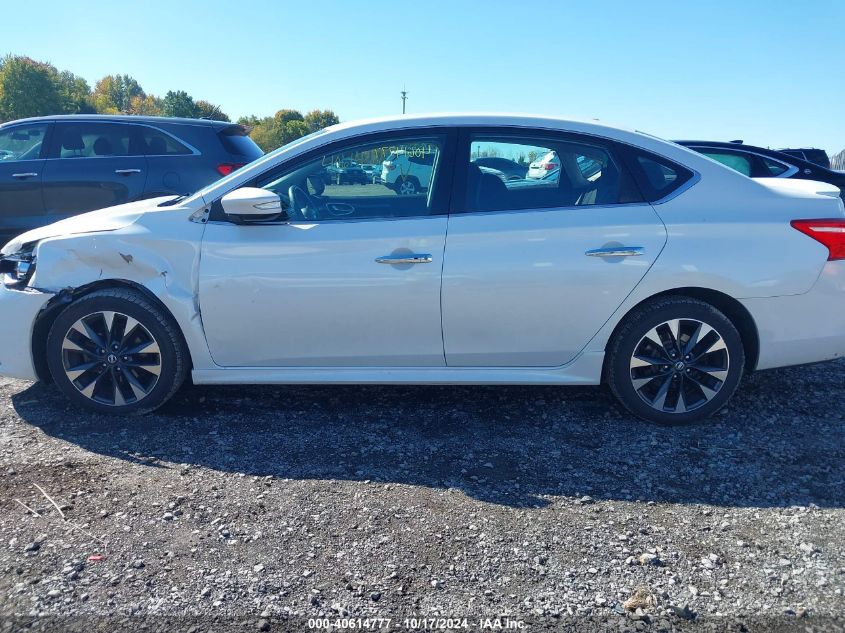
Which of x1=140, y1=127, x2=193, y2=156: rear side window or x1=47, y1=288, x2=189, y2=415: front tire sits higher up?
x1=140, y1=127, x2=193, y2=156: rear side window

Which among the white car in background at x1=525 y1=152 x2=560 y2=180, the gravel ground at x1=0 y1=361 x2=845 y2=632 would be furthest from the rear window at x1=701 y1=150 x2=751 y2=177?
the white car in background at x1=525 y1=152 x2=560 y2=180

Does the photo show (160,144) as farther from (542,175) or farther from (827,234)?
(827,234)

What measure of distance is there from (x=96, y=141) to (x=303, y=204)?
16.0 ft

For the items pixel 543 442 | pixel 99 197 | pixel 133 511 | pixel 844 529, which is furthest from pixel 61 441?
pixel 99 197

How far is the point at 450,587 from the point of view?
7.97 feet

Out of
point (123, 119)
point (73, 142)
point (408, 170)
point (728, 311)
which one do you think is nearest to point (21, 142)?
point (73, 142)

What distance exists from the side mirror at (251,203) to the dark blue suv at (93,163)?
3.96 metres

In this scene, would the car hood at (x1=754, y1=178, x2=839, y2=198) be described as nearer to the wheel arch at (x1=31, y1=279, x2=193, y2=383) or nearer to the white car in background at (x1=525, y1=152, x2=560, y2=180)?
the white car in background at (x1=525, y1=152, x2=560, y2=180)

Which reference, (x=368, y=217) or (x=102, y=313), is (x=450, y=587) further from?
(x=102, y=313)

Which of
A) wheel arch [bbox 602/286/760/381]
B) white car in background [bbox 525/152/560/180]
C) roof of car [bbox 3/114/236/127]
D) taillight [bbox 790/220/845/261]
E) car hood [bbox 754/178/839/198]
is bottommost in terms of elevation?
wheel arch [bbox 602/286/760/381]

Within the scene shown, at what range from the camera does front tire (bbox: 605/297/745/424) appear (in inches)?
Answer: 145

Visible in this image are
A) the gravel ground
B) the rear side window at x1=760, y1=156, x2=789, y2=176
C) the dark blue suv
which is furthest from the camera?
the rear side window at x1=760, y1=156, x2=789, y2=176

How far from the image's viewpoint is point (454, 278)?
11.8ft

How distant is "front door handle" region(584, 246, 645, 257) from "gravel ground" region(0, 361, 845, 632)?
98 cm
